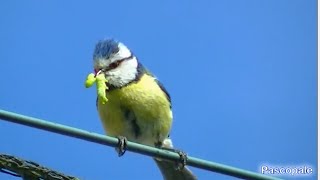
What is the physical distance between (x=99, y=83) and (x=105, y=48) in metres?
0.42

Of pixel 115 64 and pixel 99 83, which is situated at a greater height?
pixel 115 64

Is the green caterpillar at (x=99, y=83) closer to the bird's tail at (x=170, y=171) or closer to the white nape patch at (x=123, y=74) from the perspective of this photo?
the white nape patch at (x=123, y=74)

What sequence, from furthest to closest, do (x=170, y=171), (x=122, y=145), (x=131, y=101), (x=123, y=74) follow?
(x=170, y=171)
(x=123, y=74)
(x=131, y=101)
(x=122, y=145)

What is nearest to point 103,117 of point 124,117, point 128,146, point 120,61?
point 124,117

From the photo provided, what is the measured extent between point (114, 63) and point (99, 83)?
0.38 meters

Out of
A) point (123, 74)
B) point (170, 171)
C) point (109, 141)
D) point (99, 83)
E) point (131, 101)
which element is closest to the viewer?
point (109, 141)

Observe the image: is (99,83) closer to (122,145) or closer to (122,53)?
(122,53)

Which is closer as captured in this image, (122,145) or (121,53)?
(122,145)

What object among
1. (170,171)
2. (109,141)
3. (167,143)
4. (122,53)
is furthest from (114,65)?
(109,141)

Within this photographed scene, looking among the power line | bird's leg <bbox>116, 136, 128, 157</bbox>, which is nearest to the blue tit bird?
bird's leg <bbox>116, 136, 128, 157</bbox>

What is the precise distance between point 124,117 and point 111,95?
145 millimetres

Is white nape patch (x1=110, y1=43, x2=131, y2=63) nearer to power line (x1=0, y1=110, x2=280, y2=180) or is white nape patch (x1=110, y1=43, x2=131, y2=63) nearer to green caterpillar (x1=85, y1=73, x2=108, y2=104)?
green caterpillar (x1=85, y1=73, x2=108, y2=104)

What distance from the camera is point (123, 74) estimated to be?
3619mm

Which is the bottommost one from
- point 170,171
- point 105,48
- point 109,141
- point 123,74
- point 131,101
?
point 109,141
